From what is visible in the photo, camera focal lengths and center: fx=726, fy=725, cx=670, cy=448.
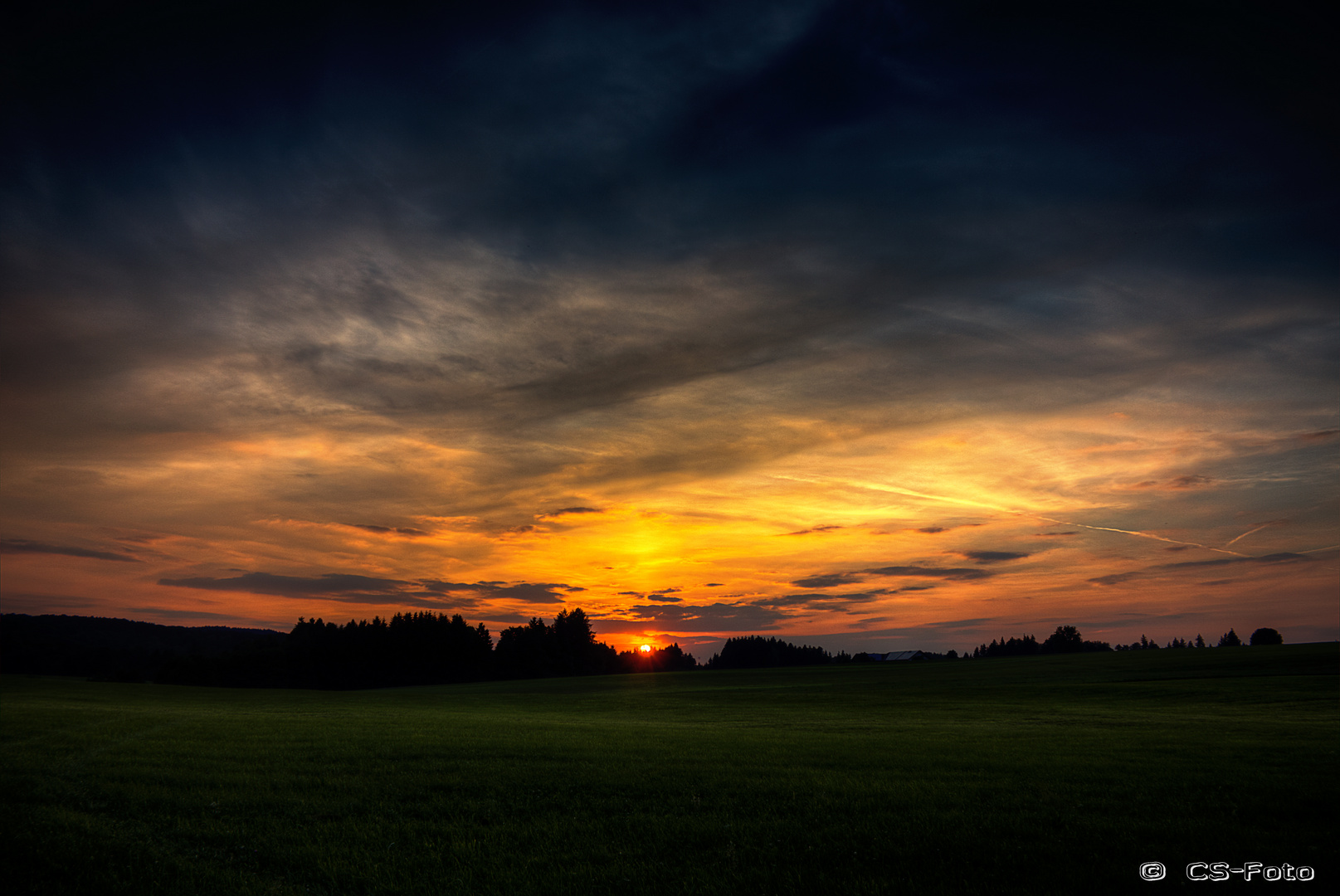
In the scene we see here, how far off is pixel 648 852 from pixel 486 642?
158 metres

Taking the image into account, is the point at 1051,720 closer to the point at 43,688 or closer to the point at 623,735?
the point at 623,735

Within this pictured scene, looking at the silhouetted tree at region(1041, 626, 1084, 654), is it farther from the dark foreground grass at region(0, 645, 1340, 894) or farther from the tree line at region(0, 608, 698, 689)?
the dark foreground grass at region(0, 645, 1340, 894)

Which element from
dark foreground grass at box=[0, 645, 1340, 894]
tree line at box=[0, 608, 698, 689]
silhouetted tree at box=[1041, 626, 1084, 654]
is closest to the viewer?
dark foreground grass at box=[0, 645, 1340, 894]

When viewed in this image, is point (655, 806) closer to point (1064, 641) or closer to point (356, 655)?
point (356, 655)

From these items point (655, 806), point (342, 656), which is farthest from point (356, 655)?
point (655, 806)

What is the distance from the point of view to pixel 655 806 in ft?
48.4

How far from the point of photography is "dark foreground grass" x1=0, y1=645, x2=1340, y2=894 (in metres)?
10.9

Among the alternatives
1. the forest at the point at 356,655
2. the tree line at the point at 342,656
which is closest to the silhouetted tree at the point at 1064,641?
the forest at the point at 356,655

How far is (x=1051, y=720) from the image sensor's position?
35031 millimetres

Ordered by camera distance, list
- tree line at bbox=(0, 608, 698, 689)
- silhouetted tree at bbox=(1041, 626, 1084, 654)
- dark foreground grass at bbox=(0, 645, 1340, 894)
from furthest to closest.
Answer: silhouetted tree at bbox=(1041, 626, 1084, 654)
tree line at bbox=(0, 608, 698, 689)
dark foreground grass at bbox=(0, 645, 1340, 894)

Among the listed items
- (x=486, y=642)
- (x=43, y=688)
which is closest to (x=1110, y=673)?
(x=43, y=688)

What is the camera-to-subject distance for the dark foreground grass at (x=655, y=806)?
10.9m

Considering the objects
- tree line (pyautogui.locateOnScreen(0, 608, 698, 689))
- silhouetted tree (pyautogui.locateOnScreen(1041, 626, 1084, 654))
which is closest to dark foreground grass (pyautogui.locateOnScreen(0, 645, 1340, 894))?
tree line (pyautogui.locateOnScreen(0, 608, 698, 689))

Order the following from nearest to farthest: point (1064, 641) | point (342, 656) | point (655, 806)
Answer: point (655, 806) < point (342, 656) < point (1064, 641)
